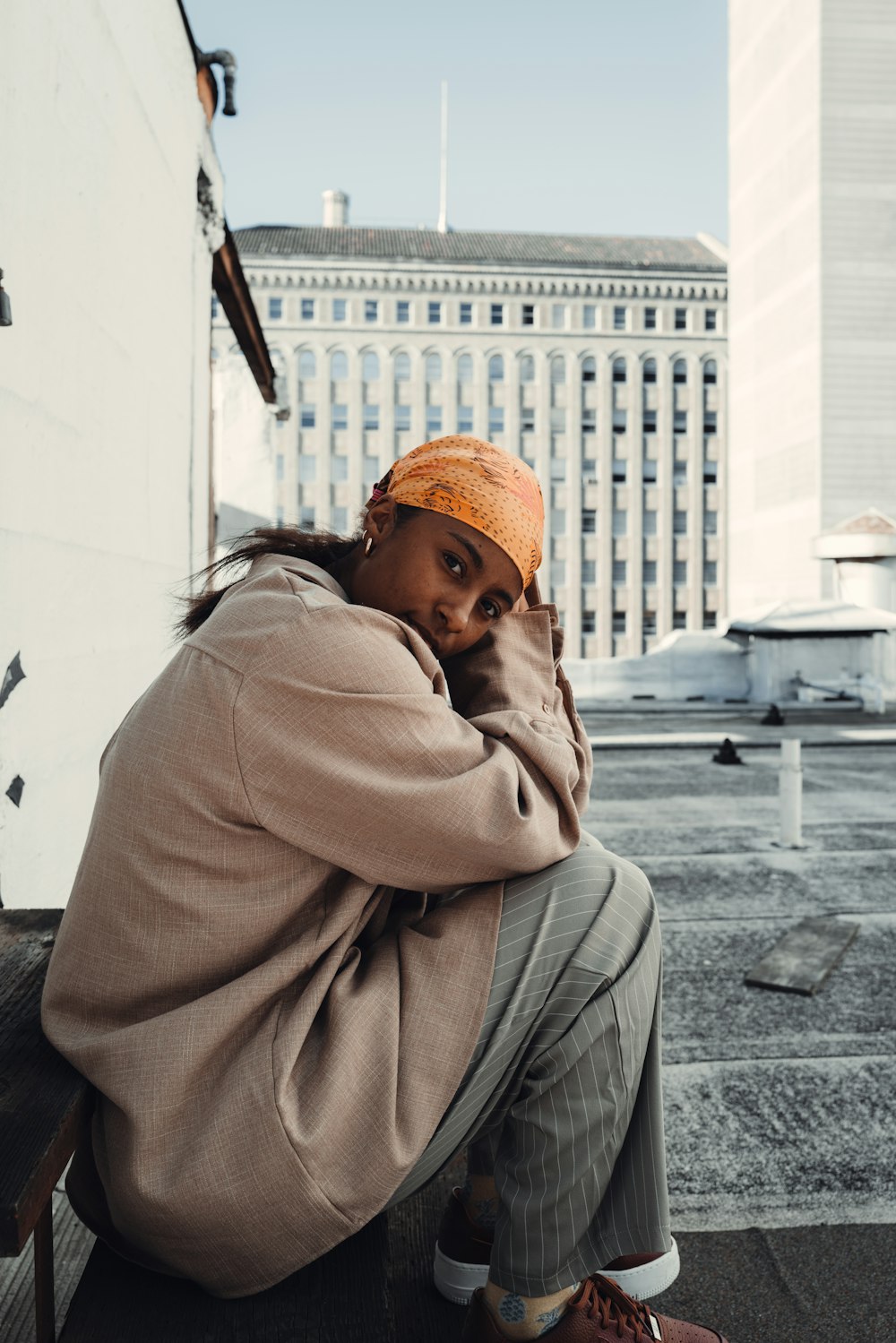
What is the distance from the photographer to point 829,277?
28.6 metres

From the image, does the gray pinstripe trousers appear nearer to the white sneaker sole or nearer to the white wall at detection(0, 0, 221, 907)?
the white sneaker sole

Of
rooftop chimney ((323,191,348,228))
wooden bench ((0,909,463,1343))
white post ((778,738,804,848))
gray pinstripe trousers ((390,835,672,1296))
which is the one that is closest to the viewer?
wooden bench ((0,909,463,1343))

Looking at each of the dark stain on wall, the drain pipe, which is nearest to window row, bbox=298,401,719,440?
the drain pipe

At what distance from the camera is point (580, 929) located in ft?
5.17

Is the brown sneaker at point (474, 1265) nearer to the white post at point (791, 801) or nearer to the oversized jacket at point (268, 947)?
the oversized jacket at point (268, 947)

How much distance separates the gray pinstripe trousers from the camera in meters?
1.53

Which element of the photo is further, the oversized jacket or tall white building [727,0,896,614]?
→ tall white building [727,0,896,614]

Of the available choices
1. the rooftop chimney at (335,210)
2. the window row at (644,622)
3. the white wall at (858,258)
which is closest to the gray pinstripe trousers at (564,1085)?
the white wall at (858,258)

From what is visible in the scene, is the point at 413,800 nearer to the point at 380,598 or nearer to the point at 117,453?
the point at 380,598

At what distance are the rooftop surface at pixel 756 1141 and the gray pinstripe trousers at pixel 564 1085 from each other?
0.22 m

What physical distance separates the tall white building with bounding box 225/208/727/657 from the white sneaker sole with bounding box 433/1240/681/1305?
195 feet

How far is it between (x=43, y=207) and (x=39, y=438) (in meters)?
0.61

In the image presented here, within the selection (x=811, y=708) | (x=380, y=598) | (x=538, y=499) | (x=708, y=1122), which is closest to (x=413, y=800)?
(x=380, y=598)

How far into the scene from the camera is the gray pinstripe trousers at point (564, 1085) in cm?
153
